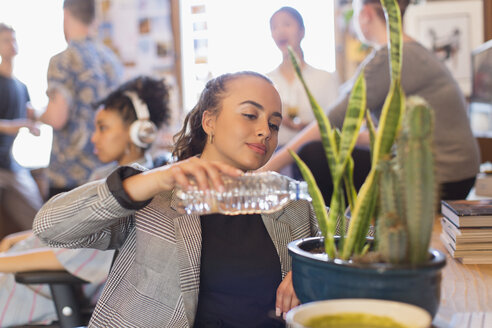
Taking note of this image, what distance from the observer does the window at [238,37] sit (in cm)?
462

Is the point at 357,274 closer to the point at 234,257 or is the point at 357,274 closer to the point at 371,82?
the point at 234,257

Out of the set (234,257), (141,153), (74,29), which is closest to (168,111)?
(141,153)

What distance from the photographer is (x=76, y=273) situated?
1.63 metres

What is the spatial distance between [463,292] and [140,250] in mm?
681

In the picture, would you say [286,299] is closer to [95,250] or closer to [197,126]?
[197,126]

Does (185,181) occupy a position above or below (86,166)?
above

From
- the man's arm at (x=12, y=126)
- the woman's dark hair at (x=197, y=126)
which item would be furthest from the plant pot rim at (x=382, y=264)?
the man's arm at (x=12, y=126)

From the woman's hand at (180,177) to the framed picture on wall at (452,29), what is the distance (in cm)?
408

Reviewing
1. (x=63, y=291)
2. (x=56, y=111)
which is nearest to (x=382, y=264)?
(x=63, y=291)

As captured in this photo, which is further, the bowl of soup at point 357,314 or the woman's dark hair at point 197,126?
the woman's dark hair at point 197,126

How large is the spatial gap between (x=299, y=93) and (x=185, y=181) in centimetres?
216

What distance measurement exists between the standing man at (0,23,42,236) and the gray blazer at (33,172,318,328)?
9.10 ft

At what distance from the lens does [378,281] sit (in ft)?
2.18

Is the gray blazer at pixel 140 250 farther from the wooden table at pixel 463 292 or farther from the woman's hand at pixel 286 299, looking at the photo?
the wooden table at pixel 463 292
